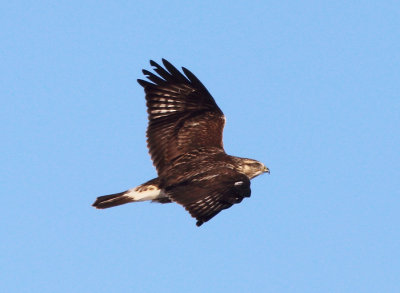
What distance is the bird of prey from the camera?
44.3 feet

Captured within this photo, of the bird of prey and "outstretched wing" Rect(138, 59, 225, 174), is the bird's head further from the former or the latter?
"outstretched wing" Rect(138, 59, 225, 174)

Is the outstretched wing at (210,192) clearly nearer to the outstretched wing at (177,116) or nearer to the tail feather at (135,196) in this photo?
the tail feather at (135,196)

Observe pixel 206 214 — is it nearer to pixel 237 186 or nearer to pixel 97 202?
pixel 237 186

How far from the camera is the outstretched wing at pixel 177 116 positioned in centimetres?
1557

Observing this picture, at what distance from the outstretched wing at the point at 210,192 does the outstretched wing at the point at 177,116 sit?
146 cm

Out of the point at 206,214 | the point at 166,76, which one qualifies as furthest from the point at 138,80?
the point at 206,214

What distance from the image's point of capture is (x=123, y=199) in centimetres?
1470

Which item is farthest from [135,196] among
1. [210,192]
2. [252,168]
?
[252,168]

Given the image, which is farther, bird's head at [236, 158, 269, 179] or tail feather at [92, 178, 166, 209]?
bird's head at [236, 158, 269, 179]

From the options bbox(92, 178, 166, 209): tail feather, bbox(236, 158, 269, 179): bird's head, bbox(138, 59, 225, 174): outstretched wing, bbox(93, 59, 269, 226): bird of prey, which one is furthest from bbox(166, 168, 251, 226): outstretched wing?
bbox(138, 59, 225, 174): outstretched wing

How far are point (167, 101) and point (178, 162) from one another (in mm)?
1419

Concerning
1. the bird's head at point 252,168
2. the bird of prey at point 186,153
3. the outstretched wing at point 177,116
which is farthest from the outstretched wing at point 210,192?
the outstretched wing at point 177,116

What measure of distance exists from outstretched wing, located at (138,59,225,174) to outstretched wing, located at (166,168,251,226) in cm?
146

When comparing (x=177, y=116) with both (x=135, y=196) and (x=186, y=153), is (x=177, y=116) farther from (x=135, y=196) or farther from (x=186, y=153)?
(x=135, y=196)
